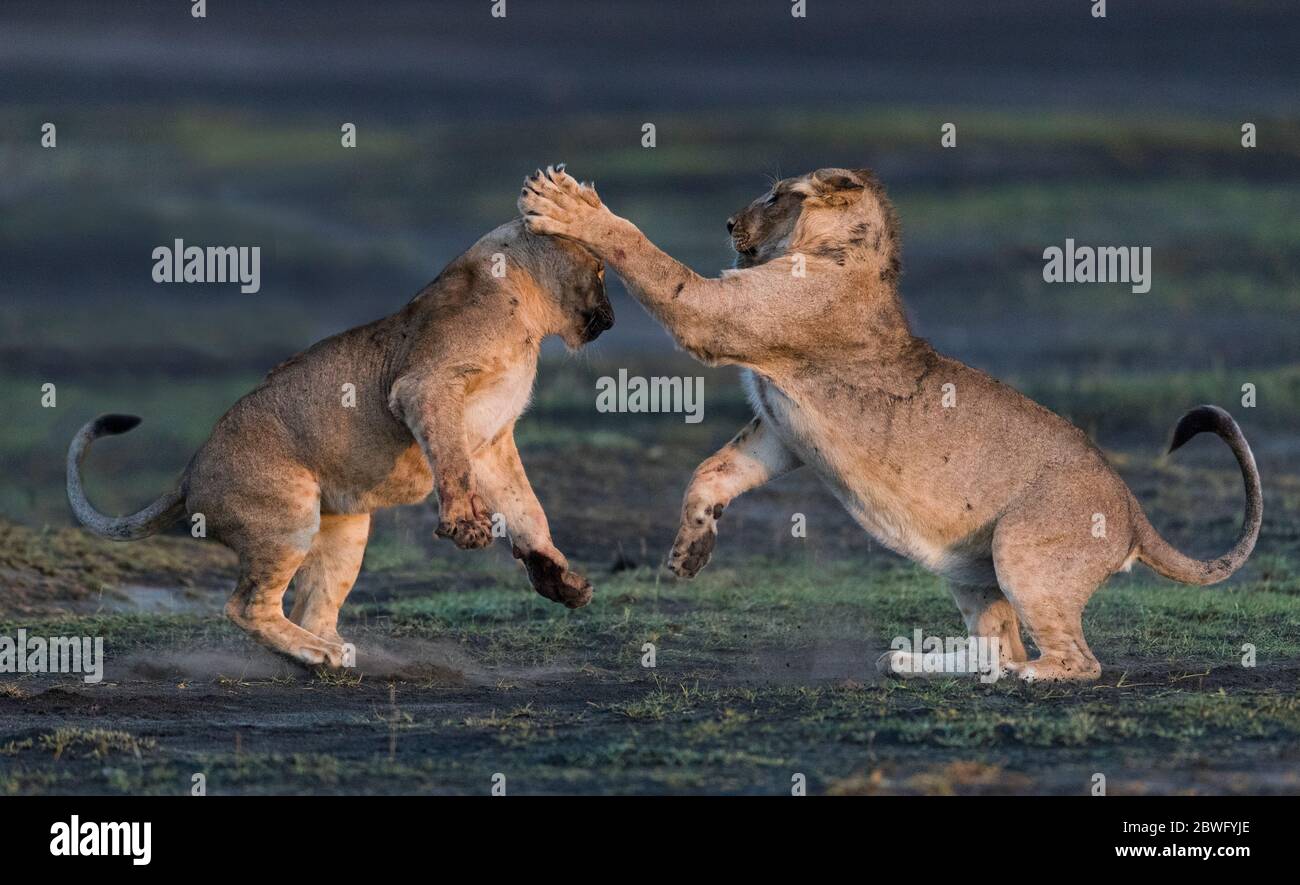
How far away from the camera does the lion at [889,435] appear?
8.30 meters

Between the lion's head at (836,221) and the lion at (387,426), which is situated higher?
the lion's head at (836,221)

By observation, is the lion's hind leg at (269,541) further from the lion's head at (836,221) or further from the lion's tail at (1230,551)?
the lion's tail at (1230,551)

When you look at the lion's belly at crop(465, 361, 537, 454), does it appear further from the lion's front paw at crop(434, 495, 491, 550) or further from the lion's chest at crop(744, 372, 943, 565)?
the lion's chest at crop(744, 372, 943, 565)

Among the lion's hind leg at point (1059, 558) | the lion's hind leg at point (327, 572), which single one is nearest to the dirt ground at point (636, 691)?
the lion's hind leg at point (1059, 558)

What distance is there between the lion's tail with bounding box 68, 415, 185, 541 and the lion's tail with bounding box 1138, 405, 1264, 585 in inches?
163

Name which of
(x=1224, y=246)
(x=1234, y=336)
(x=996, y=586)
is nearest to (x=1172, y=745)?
(x=996, y=586)

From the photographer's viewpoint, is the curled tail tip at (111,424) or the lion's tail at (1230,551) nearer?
the lion's tail at (1230,551)

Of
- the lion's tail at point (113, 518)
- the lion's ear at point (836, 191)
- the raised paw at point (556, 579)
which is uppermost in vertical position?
the lion's ear at point (836, 191)

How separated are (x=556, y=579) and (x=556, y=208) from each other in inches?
59.4

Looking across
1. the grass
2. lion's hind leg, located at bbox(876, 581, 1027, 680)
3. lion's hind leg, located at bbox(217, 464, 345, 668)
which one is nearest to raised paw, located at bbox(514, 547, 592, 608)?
the grass

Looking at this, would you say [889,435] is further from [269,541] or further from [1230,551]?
[269,541]

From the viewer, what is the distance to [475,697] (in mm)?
8281

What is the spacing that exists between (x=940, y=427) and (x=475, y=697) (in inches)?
85.6
